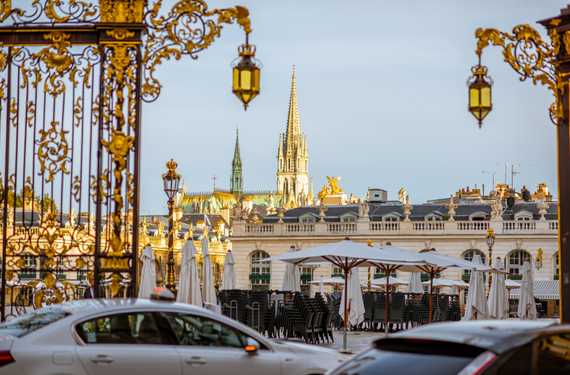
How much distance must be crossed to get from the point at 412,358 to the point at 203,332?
339cm

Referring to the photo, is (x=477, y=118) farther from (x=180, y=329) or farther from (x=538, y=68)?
(x=180, y=329)

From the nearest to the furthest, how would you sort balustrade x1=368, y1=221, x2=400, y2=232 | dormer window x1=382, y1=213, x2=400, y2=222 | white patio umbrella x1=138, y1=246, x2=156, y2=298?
white patio umbrella x1=138, y1=246, x2=156, y2=298, balustrade x1=368, y1=221, x2=400, y2=232, dormer window x1=382, y1=213, x2=400, y2=222

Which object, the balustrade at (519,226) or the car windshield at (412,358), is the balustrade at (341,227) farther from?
the car windshield at (412,358)

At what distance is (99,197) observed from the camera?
522 inches

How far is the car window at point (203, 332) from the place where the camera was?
382 inches

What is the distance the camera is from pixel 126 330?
9531 millimetres

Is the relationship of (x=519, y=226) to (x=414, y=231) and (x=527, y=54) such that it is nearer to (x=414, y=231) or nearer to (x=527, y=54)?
(x=414, y=231)

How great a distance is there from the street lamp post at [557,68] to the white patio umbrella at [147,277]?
10.2 m

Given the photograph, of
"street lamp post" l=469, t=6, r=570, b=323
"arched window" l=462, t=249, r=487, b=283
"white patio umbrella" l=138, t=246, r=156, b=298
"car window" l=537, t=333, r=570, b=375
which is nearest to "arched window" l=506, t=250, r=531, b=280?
"arched window" l=462, t=249, r=487, b=283

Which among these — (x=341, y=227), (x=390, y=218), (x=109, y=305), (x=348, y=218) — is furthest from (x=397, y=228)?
(x=109, y=305)

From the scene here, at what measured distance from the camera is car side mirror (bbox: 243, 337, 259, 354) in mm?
9734

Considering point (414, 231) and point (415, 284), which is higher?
point (414, 231)

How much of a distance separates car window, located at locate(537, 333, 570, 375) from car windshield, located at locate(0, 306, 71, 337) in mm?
4525

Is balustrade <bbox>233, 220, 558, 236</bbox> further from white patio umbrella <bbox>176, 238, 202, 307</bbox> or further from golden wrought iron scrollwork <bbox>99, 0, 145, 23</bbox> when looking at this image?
golden wrought iron scrollwork <bbox>99, 0, 145, 23</bbox>
